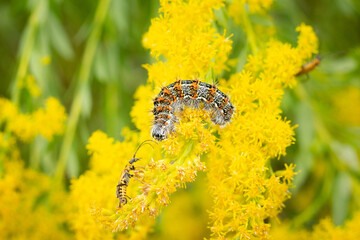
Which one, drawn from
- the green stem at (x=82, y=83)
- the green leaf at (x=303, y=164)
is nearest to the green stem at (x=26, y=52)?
the green stem at (x=82, y=83)

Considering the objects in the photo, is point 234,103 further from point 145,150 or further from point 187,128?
point 145,150

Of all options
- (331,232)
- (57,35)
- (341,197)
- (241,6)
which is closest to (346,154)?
(341,197)

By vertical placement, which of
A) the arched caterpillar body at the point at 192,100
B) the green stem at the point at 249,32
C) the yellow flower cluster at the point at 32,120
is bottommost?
the arched caterpillar body at the point at 192,100

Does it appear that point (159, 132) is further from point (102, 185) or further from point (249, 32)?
point (249, 32)

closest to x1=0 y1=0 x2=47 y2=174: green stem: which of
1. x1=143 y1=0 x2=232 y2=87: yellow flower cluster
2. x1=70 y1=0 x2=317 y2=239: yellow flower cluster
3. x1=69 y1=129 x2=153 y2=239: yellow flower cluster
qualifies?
x1=69 y1=129 x2=153 y2=239: yellow flower cluster

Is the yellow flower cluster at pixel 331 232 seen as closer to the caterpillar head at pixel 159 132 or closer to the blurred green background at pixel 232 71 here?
the blurred green background at pixel 232 71

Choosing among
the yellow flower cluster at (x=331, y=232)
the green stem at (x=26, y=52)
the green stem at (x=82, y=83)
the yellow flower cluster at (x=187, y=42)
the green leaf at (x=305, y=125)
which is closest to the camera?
the yellow flower cluster at (x=187, y=42)
